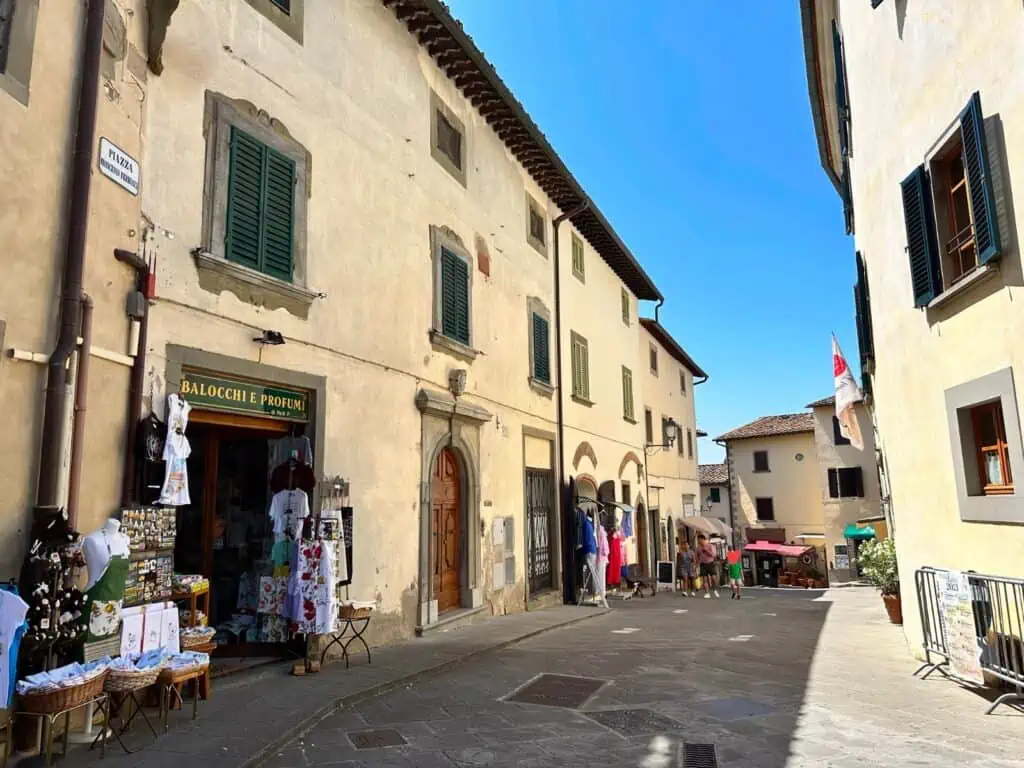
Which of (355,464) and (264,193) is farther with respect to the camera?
(355,464)

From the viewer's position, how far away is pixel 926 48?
24.6 ft

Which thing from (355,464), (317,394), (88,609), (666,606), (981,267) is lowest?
(666,606)

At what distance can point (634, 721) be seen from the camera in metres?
5.97

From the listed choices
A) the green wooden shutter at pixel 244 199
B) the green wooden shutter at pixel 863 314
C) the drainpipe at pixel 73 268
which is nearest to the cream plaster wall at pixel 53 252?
the drainpipe at pixel 73 268

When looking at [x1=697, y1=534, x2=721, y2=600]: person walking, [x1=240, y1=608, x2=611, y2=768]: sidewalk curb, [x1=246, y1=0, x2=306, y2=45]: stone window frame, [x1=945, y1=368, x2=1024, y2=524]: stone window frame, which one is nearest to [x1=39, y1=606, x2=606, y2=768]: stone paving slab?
[x1=240, y1=608, x2=611, y2=768]: sidewalk curb

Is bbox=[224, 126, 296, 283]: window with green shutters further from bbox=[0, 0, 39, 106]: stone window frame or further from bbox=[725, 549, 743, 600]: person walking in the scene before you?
bbox=[725, 549, 743, 600]: person walking

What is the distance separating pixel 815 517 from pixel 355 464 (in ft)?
116

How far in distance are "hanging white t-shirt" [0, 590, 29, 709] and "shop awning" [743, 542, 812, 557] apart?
123 ft

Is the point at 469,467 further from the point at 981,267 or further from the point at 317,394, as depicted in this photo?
the point at 981,267

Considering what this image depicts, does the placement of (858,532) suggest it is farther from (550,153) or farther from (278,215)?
(278,215)

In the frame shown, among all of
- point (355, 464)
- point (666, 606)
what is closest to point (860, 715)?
point (355, 464)

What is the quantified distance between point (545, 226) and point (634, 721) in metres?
11.9

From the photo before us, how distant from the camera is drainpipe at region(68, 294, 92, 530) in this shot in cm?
532

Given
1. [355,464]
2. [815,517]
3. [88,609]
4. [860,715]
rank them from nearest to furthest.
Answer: [88,609], [860,715], [355,464], [815,517]
